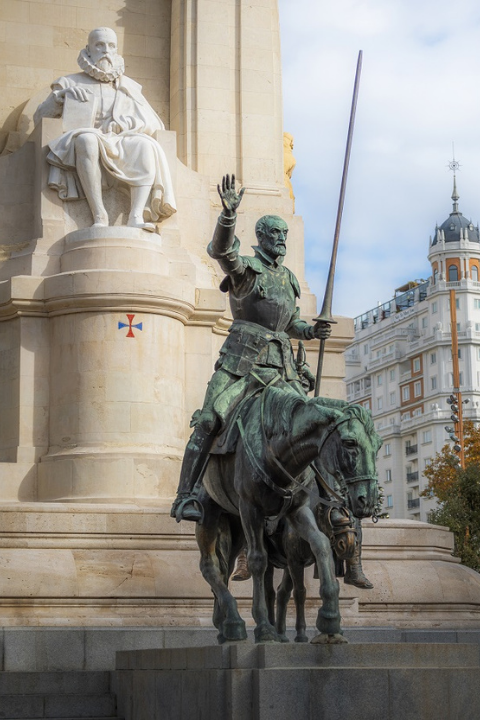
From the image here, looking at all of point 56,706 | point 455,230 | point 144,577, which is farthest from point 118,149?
point 455,230

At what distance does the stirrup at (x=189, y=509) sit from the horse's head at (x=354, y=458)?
213 cm

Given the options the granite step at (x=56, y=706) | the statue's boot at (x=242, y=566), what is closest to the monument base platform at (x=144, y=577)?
the granite step at (x=56, y=706)

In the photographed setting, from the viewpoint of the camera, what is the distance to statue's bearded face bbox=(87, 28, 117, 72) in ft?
73.8

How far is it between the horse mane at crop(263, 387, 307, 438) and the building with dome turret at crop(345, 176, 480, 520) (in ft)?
261

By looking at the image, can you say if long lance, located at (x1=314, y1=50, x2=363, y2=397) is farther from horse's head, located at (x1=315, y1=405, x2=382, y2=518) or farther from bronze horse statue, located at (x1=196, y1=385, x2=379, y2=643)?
horse's head, located at (x1=315, y1=405, x2=382, y2=518)

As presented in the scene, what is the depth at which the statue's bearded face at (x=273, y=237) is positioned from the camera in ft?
48.3

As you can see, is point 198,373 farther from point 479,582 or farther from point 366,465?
point 366,465

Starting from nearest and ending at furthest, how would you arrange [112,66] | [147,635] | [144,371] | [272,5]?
[147,635]
[144,371]
[112,66]
[272,5]

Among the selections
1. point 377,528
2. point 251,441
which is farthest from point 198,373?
point 251,441

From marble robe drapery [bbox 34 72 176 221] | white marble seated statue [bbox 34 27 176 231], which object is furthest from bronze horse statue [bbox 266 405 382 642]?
marble robe drapery [bbox 34 72 176 221]

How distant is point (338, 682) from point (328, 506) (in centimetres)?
180

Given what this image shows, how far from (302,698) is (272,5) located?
16.1 meters

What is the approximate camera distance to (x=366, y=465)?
38.7 feet

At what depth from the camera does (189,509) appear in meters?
13.8
